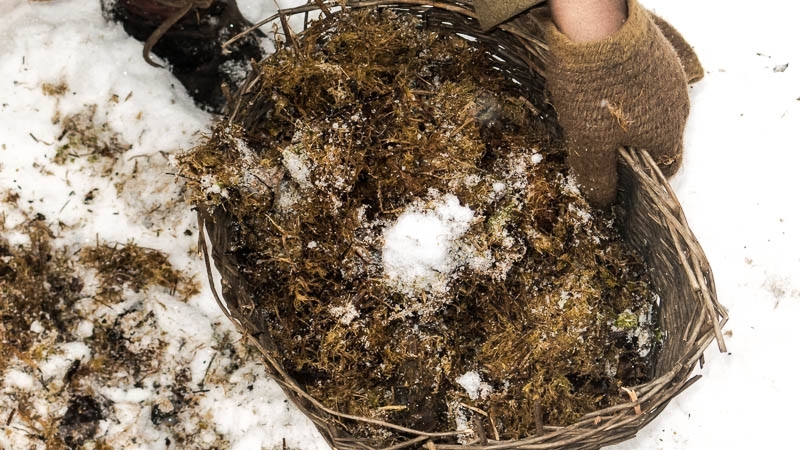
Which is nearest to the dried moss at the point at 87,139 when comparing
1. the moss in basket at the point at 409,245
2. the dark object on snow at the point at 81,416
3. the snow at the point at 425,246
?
the moss in basket at the point at 409,245

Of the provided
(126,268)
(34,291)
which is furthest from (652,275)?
(34,291)

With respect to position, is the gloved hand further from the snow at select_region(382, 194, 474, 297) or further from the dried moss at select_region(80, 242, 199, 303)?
the dried moss at select_region(80, 242, 199, 303)

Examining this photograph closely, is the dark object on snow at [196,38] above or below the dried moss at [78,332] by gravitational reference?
above

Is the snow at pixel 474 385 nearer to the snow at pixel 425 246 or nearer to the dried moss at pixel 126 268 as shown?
the snow at pixel 425 246

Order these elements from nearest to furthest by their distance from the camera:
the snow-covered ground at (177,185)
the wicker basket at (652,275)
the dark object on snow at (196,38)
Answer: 1. the wicker basket at (652,275)
2. the dark object on snow at (196,38)
3. the snow-covered ground at (177,185)

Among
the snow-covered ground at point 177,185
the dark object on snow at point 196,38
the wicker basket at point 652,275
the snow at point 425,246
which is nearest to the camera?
the wicker basket at point 652,275

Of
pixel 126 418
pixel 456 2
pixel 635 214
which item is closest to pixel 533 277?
pixel 635 214
